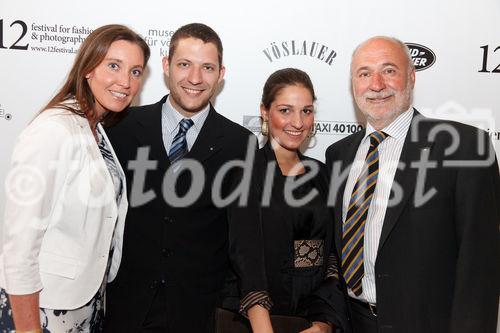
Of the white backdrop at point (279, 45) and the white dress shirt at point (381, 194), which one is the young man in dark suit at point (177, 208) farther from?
the white backdrop at point (279, 45)

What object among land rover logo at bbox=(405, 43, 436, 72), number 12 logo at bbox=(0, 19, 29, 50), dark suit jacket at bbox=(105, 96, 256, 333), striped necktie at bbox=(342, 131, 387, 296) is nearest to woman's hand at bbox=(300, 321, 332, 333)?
striped necktie at bbox=(342, 131, 387, 296)

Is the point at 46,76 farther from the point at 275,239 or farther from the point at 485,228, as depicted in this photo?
the point at 485,228

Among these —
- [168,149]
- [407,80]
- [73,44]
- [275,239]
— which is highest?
[73,44]

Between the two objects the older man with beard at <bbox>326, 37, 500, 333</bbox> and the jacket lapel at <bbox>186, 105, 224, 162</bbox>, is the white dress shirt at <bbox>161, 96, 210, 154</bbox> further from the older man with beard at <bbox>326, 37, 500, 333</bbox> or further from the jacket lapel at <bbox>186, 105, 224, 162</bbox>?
the older man with beard at <bbox>326, 37, 500, 333</bbox>

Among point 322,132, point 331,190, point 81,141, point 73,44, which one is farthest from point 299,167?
point 73,44

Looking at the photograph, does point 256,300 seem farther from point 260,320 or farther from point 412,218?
point 412,218

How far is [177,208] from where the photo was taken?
217 cm

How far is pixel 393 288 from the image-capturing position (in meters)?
1.96

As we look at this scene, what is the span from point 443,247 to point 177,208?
108 cm

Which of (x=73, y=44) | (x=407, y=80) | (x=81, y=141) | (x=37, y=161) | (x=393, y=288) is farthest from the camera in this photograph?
(x=73, y=44)

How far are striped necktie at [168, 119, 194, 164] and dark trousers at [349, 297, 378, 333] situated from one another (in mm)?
975

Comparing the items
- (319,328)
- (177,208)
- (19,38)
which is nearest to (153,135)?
(177,208)

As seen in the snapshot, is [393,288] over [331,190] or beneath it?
beneath

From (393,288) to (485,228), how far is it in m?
0.41
